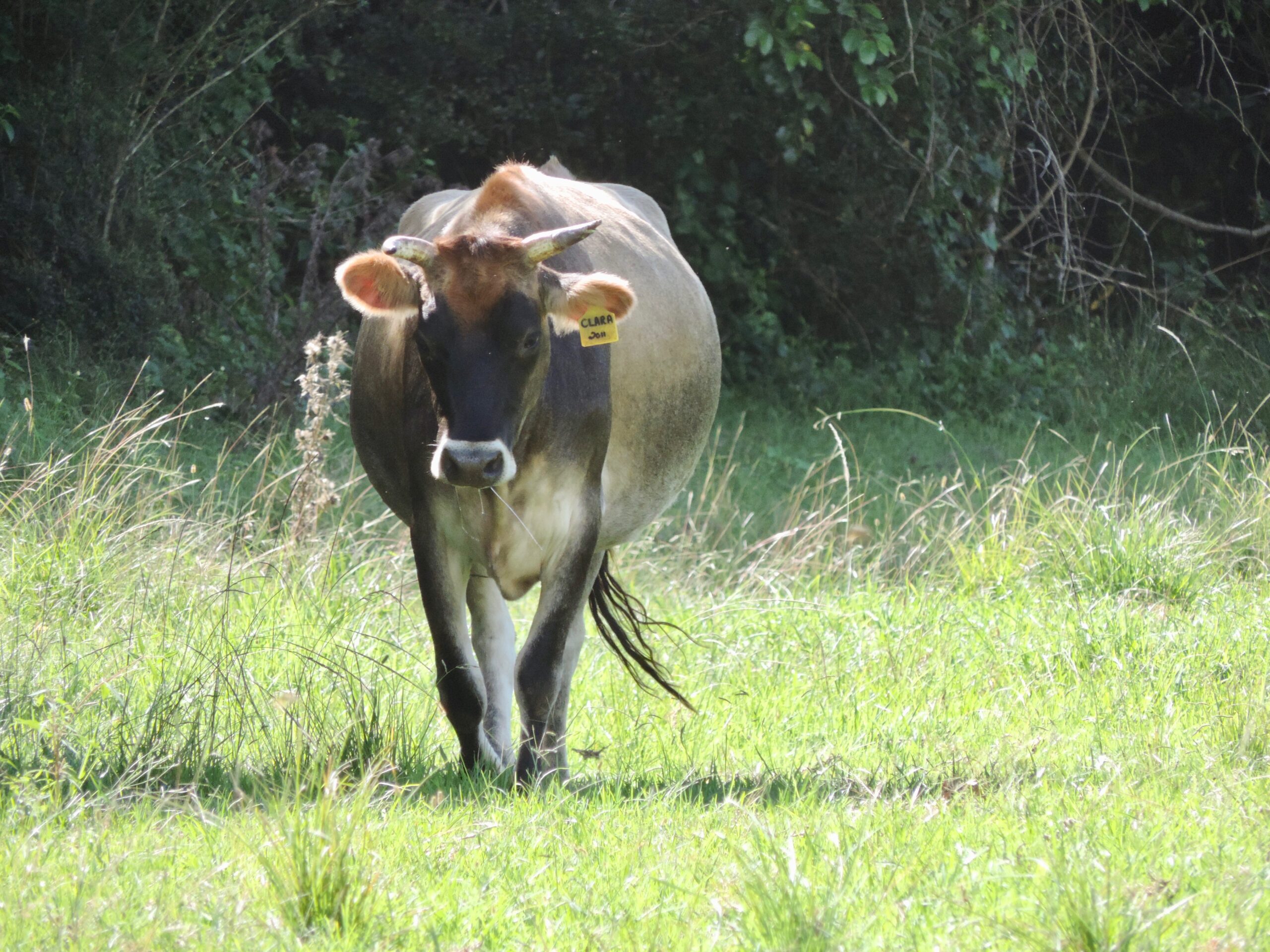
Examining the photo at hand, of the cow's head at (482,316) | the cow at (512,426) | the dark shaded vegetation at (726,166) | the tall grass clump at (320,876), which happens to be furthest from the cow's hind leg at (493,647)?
the dark shaded vegetation at (726,166)

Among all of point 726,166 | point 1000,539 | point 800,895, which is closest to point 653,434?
point 800,895

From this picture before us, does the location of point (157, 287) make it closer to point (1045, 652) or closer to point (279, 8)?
point (279, 8)

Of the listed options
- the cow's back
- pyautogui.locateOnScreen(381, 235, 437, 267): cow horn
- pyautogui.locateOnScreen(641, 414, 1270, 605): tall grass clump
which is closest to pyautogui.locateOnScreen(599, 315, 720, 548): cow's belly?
the cow's back

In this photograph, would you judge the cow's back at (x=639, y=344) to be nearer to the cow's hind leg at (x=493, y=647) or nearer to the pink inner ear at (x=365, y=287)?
the pink inner ear at (x=365, y=287)

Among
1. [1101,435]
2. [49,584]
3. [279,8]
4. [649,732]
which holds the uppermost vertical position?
[279,8]

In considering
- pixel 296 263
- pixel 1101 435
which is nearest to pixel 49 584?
pixel 296 263

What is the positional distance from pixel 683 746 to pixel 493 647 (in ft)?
2.30

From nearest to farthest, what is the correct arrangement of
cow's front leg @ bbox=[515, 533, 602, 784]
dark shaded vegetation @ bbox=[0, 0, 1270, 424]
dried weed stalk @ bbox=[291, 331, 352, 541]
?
cow's front leg @ bbox=[515, 533, 602, 784] → dried weed stalk @ bbox=[291, 331, 352, 541] → dark shaded vegetation @ bbox=[0, 0, 1270, 424]

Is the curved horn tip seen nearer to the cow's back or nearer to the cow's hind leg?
the cow's back

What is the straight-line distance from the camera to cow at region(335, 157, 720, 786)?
4.03 metres

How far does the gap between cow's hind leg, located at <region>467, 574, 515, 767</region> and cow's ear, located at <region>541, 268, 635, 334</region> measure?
91 cm

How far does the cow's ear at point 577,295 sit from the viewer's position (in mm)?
4281

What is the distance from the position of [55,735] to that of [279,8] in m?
8.70

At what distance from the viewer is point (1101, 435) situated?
11945mm
